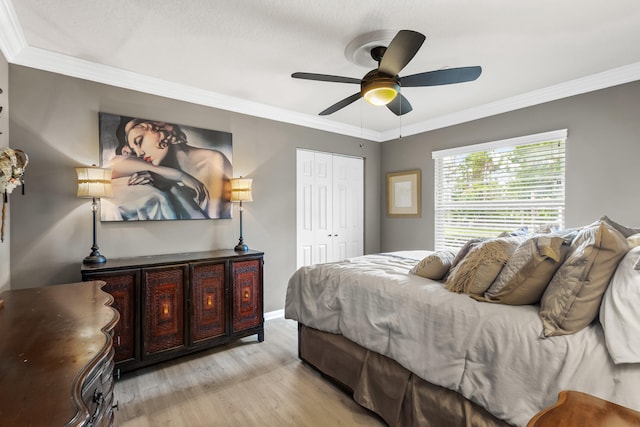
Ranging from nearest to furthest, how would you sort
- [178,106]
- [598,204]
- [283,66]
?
[283,66]
[598,204]
[178,106]

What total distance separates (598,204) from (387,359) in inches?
104

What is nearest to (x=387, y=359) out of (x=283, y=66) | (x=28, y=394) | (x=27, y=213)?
(x=28, y=394)

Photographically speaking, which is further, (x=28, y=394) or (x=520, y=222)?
(x=520, y=222)

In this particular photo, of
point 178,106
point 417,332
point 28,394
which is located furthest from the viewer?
point 178,106

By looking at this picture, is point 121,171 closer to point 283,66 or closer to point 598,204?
point 283,66

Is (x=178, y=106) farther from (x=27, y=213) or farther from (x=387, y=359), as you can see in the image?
(x=387, y=359)

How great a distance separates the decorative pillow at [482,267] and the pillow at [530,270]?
7 cm

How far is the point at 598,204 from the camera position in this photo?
301cm

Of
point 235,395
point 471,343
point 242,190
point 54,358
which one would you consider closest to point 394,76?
point 471,343

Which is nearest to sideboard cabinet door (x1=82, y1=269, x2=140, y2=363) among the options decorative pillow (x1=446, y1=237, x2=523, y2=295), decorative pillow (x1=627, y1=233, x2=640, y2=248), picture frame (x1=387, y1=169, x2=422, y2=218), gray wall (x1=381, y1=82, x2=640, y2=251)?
decorative pillow (x1=446, y1=237, x2=523, y2=295)

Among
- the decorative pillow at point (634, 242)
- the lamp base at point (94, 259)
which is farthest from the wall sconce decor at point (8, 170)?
the decorative pillow at point (634, 242)

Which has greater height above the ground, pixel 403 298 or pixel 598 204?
pixel 598 204

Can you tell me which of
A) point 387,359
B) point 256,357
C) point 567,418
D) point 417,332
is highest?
point 567,418

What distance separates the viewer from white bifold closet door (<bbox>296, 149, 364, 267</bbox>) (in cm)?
430
